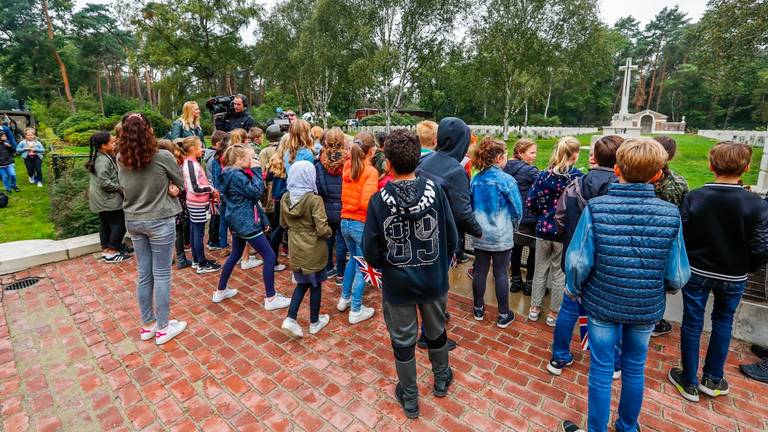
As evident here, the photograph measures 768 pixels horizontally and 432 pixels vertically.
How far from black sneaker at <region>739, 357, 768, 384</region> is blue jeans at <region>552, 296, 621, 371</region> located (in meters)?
1.08

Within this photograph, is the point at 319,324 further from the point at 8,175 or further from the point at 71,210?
the point at 8,175

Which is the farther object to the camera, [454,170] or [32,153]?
[32,153]

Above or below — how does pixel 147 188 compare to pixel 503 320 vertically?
above

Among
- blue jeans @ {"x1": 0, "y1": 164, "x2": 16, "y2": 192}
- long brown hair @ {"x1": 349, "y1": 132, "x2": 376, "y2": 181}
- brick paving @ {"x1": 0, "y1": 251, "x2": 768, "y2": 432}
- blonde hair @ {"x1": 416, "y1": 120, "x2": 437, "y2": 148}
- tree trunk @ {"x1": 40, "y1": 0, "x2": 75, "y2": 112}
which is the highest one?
tree trunk @ {"x1": 40, "y1": 0, "x2": 75, "y2": 112}

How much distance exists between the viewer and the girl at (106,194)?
499cm

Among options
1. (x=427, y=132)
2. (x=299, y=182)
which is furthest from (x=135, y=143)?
(x=427, y=132)

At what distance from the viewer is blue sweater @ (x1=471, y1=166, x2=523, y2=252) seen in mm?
3500

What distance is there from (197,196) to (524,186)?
4.19 meters

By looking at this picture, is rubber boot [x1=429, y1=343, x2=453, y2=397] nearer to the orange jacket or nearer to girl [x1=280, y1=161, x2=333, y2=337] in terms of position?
girl [x1=280, y1=161, x2=333, y2=337]

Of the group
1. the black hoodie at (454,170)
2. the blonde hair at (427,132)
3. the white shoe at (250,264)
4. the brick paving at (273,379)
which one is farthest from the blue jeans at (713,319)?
the white shoe at (250,264)

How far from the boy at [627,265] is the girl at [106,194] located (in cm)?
549

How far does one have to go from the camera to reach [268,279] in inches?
159

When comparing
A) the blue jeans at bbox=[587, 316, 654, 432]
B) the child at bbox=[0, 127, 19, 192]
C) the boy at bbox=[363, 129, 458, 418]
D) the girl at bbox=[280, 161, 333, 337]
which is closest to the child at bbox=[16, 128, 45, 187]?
the child at bbox=[0, 127, 19, 192]

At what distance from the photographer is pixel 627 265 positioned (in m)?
2.10
